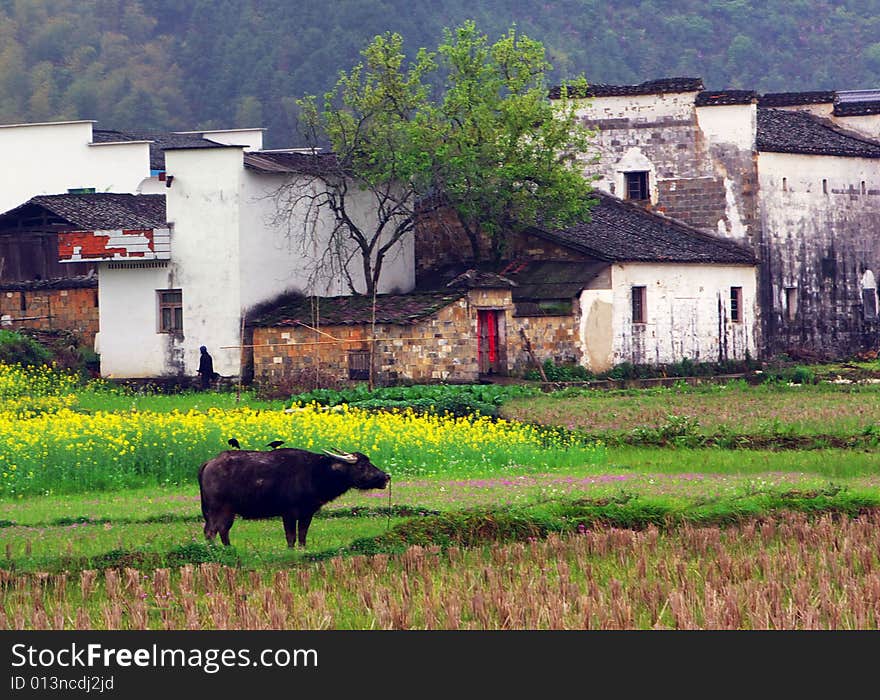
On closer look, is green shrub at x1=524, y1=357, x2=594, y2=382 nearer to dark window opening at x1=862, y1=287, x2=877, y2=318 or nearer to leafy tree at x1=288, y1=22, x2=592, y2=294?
leafy tree at x1=288, y1=22, x2=592, y2=294

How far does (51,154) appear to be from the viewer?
55406 mm

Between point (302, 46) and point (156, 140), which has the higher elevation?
point (302, 46)

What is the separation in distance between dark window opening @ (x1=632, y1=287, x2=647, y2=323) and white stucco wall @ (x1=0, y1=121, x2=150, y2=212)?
66.0 feet

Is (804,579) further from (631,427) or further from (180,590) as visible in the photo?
(631,427)

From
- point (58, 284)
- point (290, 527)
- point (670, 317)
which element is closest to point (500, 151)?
point (670, 317)

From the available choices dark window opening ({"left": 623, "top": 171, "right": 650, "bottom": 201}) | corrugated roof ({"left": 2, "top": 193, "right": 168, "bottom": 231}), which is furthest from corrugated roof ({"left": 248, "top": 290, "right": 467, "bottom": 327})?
dark window opening ({"left": 623, "top": 171, "right": 650, "bottom": 201})

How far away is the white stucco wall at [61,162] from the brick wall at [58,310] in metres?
13.4

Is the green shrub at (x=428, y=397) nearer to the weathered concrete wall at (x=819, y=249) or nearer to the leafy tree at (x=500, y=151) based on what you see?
the leafy tree at (x=500, y=151)

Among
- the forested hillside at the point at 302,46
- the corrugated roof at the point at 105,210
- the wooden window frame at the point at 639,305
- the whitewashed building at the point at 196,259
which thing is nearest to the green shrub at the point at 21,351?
the whitewashed building at the point at 196,259

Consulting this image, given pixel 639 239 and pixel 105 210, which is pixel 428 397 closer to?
pixel 639 239

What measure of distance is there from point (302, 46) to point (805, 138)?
42.9 m

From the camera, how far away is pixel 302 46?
84.2 meters

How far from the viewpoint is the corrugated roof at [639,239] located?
1586 inches
